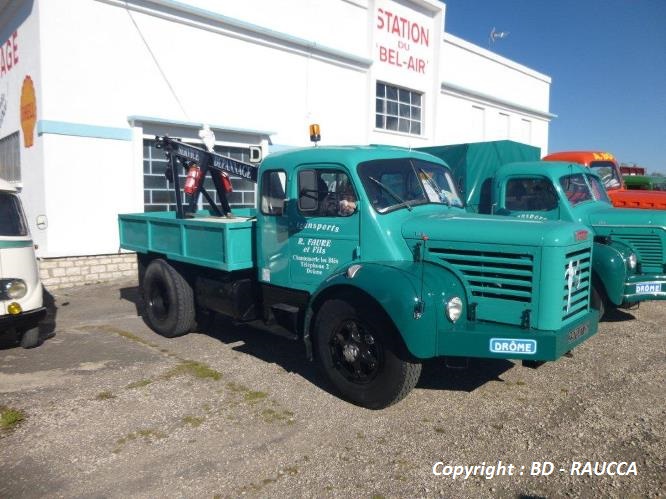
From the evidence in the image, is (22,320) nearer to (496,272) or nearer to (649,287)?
(496,272)

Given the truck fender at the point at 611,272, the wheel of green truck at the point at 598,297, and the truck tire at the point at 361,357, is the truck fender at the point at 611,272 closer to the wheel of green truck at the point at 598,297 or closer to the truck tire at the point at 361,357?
the wheel of green truck at the point at 598,297

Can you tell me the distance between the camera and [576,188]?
7441mm

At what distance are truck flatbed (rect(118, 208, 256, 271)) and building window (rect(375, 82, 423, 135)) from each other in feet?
31.7

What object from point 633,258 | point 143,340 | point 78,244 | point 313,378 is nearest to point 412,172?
point 313,378

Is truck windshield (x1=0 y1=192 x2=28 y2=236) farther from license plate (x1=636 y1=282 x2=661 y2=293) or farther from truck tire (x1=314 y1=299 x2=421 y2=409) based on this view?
license plate (x1=636 y1=282 x2=661 y2=293)

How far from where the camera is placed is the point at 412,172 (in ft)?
16.4

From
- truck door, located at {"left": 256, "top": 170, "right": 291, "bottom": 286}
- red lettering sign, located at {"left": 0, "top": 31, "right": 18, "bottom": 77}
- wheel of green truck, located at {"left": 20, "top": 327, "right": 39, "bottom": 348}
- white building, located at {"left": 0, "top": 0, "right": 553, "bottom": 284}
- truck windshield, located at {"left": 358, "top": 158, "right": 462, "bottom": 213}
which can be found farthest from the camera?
red lettering sign, located at {"left": 0, "top": 31, "right": 18, "bottom": 77}

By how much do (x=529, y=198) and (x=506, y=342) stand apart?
4.16 meters

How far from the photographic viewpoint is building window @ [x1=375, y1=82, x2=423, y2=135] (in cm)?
1542

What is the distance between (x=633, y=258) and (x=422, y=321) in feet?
13.2

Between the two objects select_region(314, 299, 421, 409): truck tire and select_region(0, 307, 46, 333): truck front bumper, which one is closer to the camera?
select_region(314, 299, 421, 409): truck tire

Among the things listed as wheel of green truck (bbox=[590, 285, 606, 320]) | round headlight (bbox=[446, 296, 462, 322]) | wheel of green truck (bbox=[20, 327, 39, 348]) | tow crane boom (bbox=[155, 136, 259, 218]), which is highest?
tow crane boom (bbox=[155, 136, 259, 218])

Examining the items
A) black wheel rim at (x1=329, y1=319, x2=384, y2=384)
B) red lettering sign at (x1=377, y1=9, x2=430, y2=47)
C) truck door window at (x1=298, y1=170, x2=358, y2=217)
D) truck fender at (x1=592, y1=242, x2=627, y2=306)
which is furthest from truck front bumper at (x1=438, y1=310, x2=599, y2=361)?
red lettering sign at (x1=377, y1=9, x2=430, y2=47)

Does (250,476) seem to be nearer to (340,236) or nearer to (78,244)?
(340,236)
